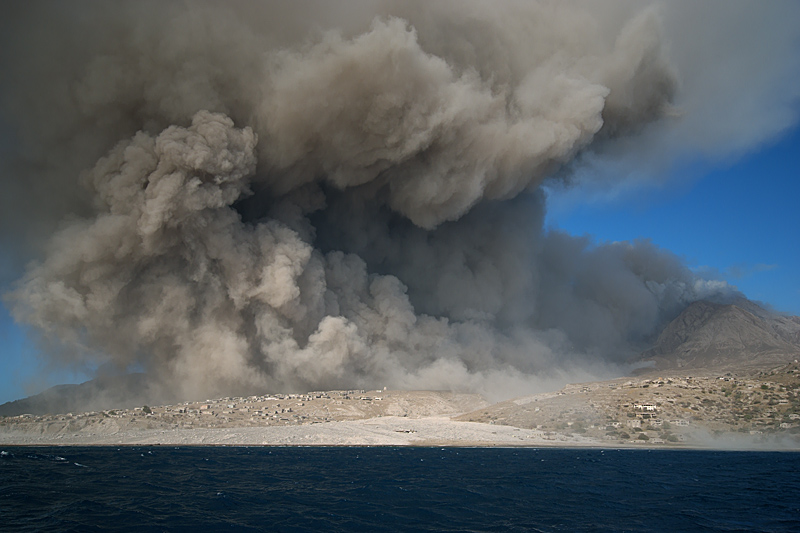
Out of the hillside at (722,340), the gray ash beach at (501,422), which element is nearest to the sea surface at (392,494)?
the gray ash beach at (501,422)

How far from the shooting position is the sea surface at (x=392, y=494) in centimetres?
1931

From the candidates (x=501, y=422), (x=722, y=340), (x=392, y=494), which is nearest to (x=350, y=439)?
(x=501, y=422)

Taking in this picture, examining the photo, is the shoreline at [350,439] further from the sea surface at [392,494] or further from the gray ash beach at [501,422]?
the sea surface at [392,494]

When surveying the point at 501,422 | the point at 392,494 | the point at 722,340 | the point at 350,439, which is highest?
the point at 722,340

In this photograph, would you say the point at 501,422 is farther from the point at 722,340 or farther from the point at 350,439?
the point at 722,340

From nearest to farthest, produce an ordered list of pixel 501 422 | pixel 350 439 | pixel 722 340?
pixel 350 439
pixel 501 422
pixel 722 340

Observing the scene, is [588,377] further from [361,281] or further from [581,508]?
[581,508]

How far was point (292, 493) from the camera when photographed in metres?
25.4

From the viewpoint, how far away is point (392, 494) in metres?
25.3

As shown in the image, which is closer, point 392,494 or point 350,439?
point 392,494

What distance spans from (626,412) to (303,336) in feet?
124

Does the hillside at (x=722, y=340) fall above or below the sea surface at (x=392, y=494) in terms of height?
above

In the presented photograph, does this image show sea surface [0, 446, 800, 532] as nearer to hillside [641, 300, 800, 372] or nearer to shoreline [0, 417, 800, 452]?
shoreline [0, 417, 800, 452]

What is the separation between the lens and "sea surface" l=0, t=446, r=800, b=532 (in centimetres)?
1931
